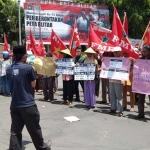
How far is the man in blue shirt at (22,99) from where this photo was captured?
452cm

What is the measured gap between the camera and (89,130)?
6.25 m

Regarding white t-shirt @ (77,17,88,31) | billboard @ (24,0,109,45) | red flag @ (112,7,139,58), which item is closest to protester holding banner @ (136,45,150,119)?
red flag @ (112,7,139,58)

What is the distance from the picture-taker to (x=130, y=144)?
5.38m

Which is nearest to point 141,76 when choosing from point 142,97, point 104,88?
point 142,97

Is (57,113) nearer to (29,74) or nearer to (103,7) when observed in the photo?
(29,74)

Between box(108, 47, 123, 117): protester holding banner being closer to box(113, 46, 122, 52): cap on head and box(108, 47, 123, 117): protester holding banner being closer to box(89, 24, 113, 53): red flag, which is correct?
box(113, 46, 122, 52): cap on head

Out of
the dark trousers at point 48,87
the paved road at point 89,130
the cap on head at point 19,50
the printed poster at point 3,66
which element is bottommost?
the paved road at point 89,130

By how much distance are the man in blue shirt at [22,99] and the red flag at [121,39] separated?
10.9ft

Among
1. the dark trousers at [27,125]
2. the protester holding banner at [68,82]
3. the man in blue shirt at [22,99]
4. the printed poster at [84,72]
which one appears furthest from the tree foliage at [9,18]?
the dark trousers at [27,125]

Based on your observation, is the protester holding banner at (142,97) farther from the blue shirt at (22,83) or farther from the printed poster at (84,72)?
the blue shirt at (22,83)

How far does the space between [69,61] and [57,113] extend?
65.5 inches

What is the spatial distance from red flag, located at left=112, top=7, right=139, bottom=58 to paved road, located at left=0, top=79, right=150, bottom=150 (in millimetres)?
1613

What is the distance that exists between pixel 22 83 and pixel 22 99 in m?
0.24

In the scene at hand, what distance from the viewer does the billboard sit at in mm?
23156
